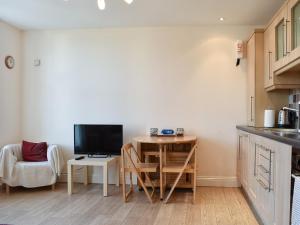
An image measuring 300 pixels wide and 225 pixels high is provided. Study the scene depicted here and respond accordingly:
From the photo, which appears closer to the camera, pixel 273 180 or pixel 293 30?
pixel 273 180

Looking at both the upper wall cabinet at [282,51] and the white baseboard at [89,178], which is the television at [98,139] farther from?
the upper wall cabinet at [282,51]

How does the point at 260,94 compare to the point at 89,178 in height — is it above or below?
above

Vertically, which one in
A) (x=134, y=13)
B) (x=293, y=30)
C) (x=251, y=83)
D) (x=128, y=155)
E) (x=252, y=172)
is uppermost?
(x=134, y=13)

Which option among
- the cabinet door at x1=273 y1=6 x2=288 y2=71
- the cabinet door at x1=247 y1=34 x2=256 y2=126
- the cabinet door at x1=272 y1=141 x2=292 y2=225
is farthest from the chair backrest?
the cabinet door at x1=273 y1=6 x2=288 y2=71

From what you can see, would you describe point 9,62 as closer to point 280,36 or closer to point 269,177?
point 280,36

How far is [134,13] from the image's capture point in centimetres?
403

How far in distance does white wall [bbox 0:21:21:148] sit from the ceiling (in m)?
0.23

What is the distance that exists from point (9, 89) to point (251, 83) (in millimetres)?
3599

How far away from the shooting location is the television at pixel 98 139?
4406 mm

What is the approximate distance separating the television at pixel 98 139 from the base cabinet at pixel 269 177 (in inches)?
72.9

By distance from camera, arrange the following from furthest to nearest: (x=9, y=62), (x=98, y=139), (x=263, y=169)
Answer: (x=9, y=62)
(x=98, y=139)
(x=263, y=169)

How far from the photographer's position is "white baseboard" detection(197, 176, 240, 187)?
14.7 ft

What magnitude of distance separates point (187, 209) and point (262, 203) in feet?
3.30

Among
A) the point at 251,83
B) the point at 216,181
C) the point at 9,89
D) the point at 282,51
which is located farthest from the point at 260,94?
the point at 9,89
